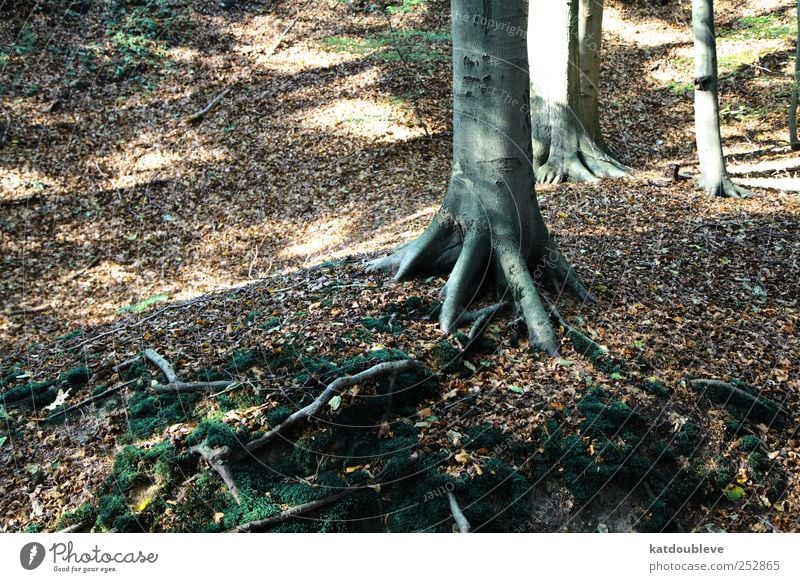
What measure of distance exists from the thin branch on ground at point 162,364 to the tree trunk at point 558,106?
6.42m

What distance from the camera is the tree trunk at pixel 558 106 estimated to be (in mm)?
9164

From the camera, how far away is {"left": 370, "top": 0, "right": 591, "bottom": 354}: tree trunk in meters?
4.95

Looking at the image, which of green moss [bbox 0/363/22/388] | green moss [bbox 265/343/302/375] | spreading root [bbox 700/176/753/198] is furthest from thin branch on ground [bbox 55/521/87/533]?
spreading root [bbox 700/176/753/198]

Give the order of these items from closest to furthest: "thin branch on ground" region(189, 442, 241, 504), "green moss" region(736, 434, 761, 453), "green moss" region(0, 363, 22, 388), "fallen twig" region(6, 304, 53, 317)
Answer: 1. "thin branch on ground" region(189, 442, 241, 504)
2. "green moss" region(736, 434, 761, 453)
3. "green moss" region(0, 363, 22, 388)
4. "fallen twig" region(6, 304, 53, 317)

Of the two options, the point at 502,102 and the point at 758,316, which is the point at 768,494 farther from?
the point at 502,102

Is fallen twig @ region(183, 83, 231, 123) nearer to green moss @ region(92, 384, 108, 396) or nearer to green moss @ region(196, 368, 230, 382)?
green moss @ region(92, 384, 108, 396)

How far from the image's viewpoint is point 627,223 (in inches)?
293

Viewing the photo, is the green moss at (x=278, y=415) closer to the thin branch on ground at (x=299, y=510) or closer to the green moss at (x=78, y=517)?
the thin branch on ground at (x=299, y=510)

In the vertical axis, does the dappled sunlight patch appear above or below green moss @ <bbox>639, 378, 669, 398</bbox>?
above

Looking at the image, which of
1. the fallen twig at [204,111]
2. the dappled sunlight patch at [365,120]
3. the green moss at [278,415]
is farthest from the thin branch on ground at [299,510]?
the fallen twig at [204,111]

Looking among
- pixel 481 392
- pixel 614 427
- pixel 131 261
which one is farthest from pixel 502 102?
pixel 131 261

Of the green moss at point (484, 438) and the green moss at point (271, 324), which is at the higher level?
the green moss at point (271, 324)
